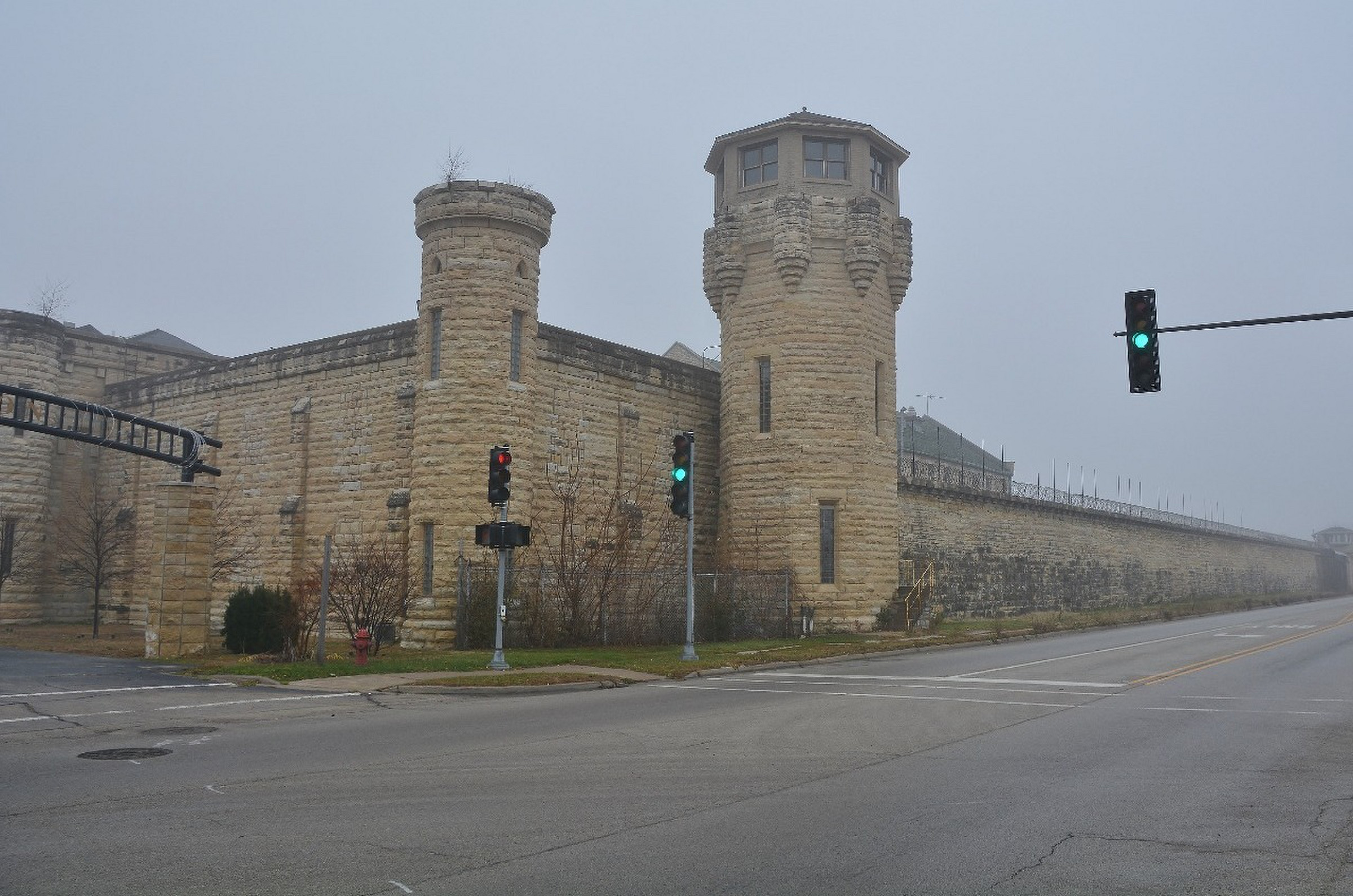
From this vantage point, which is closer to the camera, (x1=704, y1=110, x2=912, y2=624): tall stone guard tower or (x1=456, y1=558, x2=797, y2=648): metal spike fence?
(x1=456, y1=558, x2=797, y2=648): metal spike fence

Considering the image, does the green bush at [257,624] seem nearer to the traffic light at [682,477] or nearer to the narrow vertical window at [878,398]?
the traffic light at [682,477]

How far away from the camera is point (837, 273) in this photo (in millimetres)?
32031

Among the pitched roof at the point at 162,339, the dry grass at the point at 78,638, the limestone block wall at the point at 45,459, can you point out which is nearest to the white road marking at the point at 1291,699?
the dry grass at the point at 78,638

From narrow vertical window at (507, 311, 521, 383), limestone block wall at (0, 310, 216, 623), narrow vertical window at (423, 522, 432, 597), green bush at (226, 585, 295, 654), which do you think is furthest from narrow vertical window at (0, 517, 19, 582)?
narrow vertical window at (507, 311, 521, 383)

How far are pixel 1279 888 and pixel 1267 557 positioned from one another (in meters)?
99.1

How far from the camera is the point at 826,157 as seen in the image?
3272 centimetres

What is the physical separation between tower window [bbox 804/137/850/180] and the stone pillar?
19449 millimetres

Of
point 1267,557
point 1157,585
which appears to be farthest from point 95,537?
point 1267,557

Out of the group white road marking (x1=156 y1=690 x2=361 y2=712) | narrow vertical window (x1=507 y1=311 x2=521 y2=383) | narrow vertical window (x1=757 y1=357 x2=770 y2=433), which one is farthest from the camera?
narrow vertical window (x1=757 y1=357 x2=770 y2=433)

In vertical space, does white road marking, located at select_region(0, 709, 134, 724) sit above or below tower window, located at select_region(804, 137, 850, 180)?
below

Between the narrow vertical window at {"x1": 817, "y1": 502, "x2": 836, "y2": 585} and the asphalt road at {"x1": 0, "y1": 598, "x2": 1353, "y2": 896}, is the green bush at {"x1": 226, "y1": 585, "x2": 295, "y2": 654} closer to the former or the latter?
Result: the asphalt road at {"x1": 0, "y1": 598, "x2": 1353, "y2": 896}

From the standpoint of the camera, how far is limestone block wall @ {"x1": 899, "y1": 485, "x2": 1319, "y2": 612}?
1540 inches

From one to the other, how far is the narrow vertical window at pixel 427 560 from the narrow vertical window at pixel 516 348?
13.6ft

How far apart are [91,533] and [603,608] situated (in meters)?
17.6
